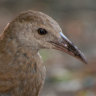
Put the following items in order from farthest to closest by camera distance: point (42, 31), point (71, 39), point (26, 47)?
point (71, 39), point (26, 47), point (42, 31)

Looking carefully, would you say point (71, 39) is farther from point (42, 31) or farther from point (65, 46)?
Answer: point (42, 31)

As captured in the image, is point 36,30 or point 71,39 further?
point 71,39

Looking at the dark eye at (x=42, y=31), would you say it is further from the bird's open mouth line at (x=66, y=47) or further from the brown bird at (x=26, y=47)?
the bird's open mouth line at (x=66, y=47)

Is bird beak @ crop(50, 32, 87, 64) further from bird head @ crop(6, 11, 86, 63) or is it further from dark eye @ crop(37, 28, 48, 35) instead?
dark eye @ crop(37, 28, 48, 35)

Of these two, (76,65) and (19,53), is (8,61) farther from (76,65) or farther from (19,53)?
(76,65)

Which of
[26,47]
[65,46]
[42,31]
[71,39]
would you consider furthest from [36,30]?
[71,39]

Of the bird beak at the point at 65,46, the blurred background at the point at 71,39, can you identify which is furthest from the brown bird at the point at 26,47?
the blurred background at the point at 71,39
